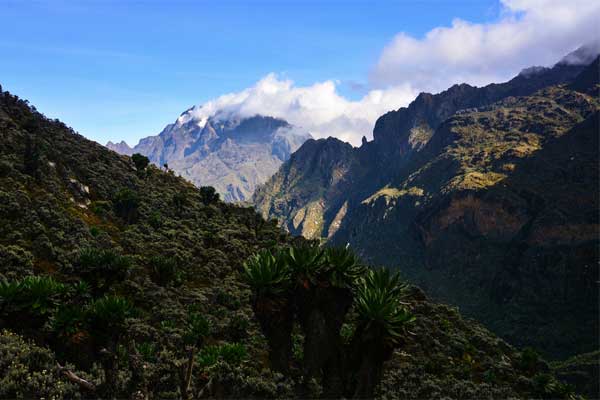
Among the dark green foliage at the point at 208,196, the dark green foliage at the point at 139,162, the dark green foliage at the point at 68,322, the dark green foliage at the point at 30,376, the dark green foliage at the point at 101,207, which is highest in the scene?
the dark green foliage at the point at 139,162

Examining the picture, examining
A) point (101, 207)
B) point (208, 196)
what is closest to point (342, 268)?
point (101, 207)

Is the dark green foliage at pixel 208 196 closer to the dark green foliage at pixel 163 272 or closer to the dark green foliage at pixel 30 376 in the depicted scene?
the dark green foliage at pixel 163 272

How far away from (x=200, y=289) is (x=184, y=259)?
5.81 m

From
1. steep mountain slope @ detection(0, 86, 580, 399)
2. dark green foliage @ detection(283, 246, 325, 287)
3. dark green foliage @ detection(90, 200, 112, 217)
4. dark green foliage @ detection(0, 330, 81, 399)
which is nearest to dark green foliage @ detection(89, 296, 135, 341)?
steep mountain slope @ detection(0, 86, 580, 399)

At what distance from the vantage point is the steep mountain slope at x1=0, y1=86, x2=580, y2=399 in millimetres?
13836

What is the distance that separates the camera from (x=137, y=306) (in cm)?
2584

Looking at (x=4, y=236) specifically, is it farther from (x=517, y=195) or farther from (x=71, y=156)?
(x=517, y=195)

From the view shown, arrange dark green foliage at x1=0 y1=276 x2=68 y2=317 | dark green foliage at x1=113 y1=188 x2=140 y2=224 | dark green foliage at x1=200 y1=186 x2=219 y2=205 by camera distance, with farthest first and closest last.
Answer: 1. dark green foliage at x1=200 y1=186 x2=219 y2=205
2. dark green foliage at x1=113 y1=188 x2=140 y2=224
3. dark green foliage at x1=0 y1=276 x2=68 y2=317

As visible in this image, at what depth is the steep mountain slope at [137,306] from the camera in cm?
1384

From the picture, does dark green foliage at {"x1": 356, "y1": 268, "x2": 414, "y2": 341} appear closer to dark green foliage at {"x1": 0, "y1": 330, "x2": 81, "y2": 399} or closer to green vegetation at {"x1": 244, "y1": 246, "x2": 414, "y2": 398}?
green vegetation at {"x1": 244, "y1": 246, "x2": 414, "y2": 398}

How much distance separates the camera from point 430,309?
37219 millimetres

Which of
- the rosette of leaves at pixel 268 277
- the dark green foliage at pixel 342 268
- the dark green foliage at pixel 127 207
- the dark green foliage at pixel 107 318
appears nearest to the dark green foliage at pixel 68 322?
the dark green foliage at pixel 107 318

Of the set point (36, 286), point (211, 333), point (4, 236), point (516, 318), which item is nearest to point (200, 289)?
point (211, 333)

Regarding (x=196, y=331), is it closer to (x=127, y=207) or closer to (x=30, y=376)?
(x=30, y=376)
